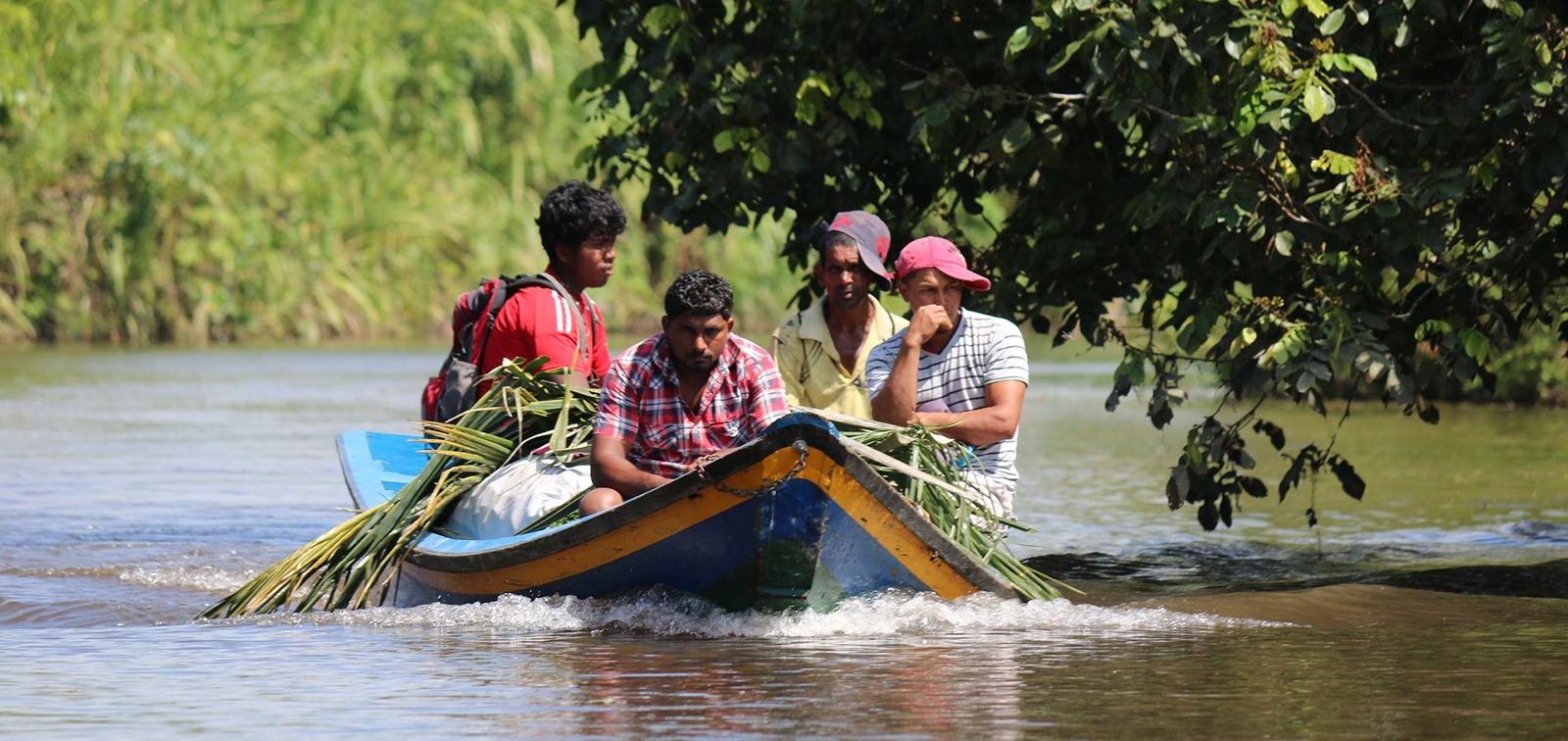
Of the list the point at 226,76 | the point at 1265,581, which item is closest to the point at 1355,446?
the point at 1265,581

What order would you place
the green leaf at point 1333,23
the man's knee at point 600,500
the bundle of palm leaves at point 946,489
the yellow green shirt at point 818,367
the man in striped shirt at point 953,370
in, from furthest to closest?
the yellow green shirt at point 818,367, the green leaf at point 1333,23, the man in striped shirt at point 953,370, the bundle of palm leaves at point 946,489, the man's knee at point 600,500

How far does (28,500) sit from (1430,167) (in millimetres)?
7427

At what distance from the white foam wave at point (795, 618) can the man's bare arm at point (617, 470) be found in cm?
40

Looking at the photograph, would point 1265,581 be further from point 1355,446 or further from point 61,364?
point 61,364

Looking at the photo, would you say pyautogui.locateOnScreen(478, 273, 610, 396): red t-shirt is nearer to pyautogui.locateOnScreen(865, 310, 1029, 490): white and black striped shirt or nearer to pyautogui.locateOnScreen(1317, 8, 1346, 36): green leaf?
pyautogui.locateOnScreen(865, 310, 1029, 490): white and black striped shirt

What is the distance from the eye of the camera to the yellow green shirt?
Answer: 646 centimetres

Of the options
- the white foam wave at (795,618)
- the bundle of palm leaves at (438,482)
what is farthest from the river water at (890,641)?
the bundle of palm leaves at (438,482)

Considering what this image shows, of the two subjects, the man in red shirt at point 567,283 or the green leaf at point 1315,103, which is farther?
the man in red shirt at point 567,283

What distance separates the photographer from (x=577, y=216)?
638 cm

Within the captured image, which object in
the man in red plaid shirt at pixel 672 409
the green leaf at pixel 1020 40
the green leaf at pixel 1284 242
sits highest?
the green leaf at pixel 1020 40

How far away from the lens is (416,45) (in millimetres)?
29203

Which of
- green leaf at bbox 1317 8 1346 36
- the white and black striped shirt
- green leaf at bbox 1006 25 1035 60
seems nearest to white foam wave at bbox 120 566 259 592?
the white and black striped shirt

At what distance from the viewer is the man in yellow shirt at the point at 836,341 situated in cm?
636

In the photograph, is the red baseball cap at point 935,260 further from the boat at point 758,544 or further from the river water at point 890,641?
the river water at point 890,641
